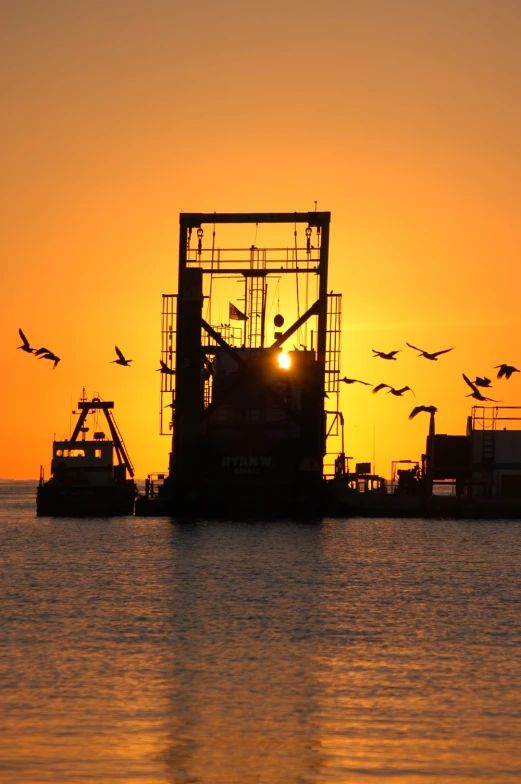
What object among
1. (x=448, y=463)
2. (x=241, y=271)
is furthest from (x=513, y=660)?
(x=448, y=463)

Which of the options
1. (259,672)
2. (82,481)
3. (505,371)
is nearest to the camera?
(259,672)

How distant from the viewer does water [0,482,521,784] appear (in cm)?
1931

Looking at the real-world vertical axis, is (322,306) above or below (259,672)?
above

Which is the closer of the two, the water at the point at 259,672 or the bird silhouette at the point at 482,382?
the water at the point at 259,672

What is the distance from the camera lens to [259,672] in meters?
27.4

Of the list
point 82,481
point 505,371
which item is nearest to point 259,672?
point 505,371

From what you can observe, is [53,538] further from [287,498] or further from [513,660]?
[513,660]

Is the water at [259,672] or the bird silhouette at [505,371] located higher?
the bird silhouette at [505,371]

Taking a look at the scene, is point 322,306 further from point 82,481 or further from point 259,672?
point 259,672

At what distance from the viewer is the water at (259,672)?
19.3m

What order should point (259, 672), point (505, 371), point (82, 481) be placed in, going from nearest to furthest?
point (259, 672) < point (505, 371) < point (82, 481)

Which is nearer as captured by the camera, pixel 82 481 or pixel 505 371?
pixel 505 371

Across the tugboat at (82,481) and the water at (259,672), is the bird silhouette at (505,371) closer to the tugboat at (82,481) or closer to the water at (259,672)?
the water at (259,672)

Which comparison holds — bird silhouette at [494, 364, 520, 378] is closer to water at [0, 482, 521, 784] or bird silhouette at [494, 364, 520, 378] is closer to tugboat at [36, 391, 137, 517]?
water at [0, 482, 521, 784]
